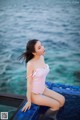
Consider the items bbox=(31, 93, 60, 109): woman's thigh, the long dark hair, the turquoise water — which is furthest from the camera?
the turquoise water

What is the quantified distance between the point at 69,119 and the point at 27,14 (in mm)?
4832

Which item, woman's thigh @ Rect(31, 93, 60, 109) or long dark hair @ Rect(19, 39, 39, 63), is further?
woman's thigh @ Rect(31, 93, 60, 109)

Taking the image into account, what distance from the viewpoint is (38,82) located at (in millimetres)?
2346

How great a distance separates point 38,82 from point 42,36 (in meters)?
3.11

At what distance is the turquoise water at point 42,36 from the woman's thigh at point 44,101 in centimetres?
114

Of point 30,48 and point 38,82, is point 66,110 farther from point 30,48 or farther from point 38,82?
point 30,48

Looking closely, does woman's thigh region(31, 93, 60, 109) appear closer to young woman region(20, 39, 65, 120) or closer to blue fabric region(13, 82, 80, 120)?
young woman region(20, 39, 65, 120)

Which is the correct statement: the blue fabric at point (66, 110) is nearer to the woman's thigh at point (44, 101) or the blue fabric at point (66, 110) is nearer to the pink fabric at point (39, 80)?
the woman's thigh at point (44, 101)

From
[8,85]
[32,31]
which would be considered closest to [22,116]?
[8,85]

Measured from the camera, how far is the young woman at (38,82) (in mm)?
2240

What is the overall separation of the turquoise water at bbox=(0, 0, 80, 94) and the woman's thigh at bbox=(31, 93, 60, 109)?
1138 millimetres

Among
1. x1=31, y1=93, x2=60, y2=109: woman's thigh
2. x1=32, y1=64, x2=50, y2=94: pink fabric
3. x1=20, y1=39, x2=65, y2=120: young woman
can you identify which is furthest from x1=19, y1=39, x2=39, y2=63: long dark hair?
x1=31, y1=93, x2=60, y2=109: woman's thigh

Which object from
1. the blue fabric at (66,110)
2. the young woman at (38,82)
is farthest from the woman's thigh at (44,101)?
the blue fabric at (66,110)

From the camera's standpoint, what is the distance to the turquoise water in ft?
12.7
